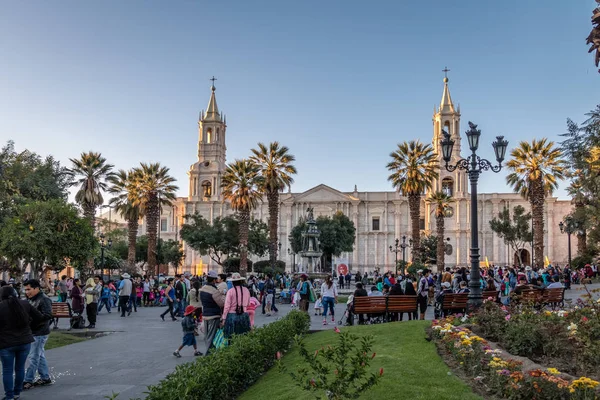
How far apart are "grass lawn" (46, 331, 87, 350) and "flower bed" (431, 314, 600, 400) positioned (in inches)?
342

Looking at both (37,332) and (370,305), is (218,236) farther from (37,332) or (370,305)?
(37,332)

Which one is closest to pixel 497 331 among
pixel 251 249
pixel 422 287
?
pixel 422 287

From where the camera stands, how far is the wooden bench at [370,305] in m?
14.5

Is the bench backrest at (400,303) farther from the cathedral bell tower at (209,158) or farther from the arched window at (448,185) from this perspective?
the cathedral bell tower at (209,158)

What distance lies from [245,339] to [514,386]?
3.67 meters

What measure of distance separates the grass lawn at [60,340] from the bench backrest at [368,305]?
6629mm

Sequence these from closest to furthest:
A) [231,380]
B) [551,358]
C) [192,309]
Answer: [231,380] → [551,358] → [192,309]

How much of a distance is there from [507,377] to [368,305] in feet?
27.2

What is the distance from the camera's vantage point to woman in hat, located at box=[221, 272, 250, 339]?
30.9 feet

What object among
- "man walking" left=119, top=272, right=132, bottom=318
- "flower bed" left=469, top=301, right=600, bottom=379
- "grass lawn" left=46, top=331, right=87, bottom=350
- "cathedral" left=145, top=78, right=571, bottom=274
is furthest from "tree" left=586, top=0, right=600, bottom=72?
"cathedral" left=145, top=78, right=571, bottom=274

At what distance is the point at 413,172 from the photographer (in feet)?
138

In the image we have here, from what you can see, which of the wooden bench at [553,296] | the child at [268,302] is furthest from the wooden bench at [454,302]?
the child at [268,302]

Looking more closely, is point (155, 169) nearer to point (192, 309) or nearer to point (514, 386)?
point (192, 309)

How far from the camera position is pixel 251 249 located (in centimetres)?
5594
